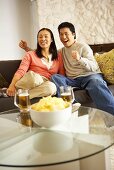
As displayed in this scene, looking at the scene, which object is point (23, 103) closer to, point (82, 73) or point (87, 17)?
point (82, 73)

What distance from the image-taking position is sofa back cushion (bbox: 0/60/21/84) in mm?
2629

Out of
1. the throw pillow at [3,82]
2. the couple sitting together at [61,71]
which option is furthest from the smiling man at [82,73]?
the throw pillow at [3,82]

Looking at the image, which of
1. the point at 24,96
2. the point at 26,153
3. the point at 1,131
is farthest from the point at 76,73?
the point at 26,153

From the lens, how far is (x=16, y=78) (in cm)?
235

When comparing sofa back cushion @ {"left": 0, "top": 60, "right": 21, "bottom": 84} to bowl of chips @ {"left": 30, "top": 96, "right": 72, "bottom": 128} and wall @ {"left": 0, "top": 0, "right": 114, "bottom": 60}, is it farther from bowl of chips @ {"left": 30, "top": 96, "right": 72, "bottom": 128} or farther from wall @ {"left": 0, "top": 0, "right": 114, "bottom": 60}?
bowl of chips @ {"left": 30, "top": 96, "right": 72, "bottom": 128}

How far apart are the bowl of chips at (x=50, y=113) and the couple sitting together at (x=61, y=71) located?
2.96 ft

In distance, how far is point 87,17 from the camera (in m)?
3.64

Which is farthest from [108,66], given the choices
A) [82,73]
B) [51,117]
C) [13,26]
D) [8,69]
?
[13,26]

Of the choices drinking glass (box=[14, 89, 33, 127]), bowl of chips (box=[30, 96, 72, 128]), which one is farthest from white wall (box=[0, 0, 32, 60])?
bowl of chips (box=[30, 96, 72, 128])

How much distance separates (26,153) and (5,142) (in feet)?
0.55

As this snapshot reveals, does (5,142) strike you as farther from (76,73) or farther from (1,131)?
(76,73)

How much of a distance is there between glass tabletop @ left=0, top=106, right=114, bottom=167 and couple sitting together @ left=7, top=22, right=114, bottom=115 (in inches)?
26.2

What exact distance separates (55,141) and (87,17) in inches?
109

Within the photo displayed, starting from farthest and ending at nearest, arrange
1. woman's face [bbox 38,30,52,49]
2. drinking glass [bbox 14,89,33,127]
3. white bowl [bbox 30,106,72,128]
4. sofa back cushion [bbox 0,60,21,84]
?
sofa back cushion [bbox 0,60,21,84] → woman's face [bbox 38,30,52,49] → drinking glass [bbox 14,89,33,127] → white bowl [bbox 30,106,72,128]
